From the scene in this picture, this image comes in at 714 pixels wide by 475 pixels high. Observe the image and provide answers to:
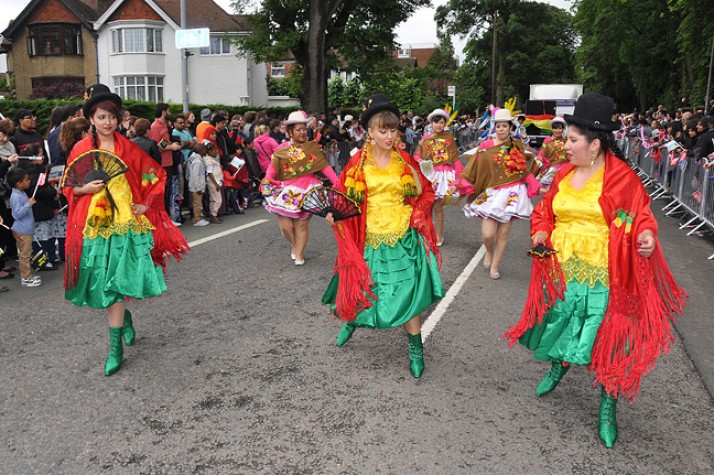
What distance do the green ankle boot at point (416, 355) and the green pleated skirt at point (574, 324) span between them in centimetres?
98

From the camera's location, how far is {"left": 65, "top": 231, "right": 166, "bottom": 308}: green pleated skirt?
4660 millimetres

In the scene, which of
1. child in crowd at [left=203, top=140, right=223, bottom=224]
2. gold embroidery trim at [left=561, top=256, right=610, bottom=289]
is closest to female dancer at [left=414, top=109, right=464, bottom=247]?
child in crowd at [left=203, top=140, right=223, bottom=224]

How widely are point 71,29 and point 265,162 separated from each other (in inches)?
1618

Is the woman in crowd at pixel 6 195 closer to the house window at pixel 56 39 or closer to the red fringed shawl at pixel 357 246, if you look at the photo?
the red fringed shawl at pixel 357 246

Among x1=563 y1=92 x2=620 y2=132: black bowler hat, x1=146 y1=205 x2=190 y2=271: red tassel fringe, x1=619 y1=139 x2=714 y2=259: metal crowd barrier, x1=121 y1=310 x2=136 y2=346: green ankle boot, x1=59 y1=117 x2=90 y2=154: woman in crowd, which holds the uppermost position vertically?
x1=563 y1=92 x2=620 y2=132: black bowler hat

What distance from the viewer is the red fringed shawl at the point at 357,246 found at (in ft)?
15.1

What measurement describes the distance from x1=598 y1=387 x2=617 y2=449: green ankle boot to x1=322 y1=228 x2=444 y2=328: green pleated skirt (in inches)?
52.1

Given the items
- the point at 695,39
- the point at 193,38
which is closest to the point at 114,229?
the point at 193,38

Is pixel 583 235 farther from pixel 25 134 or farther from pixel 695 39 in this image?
pixel 695 39

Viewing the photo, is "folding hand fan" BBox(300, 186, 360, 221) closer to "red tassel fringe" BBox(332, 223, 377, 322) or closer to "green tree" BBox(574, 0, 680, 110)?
"red tassel fringe" BBox(332, 223, 377, 322)

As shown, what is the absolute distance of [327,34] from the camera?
104ft

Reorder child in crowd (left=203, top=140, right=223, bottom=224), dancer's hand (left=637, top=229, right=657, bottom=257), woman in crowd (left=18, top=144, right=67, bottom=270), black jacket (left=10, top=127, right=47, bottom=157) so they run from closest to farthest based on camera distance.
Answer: dancer's hand (left=637, top=229, right=657, bottom=257)
woman in crowd (left=18, top=144, right=67, bottom=270)
black jacket (left=10, top=127, right=47, bottom=157)
child in crowd (left=203, top=140, right=223, bottom=224)

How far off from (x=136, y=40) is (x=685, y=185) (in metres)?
39.6

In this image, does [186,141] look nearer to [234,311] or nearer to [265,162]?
[265,162]
